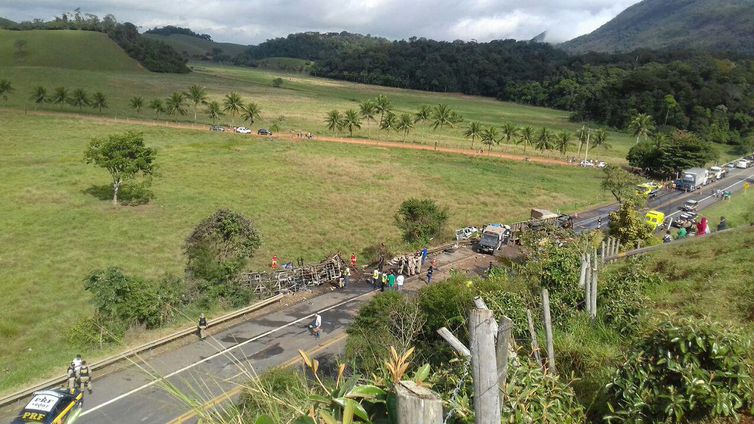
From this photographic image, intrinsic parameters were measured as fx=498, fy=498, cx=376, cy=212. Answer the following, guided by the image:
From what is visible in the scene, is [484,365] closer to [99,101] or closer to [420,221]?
[420,221]

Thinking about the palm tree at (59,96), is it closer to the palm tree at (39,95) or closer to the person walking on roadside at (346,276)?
the palm tree at (39,95)

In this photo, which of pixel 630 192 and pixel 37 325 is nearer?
pixel 37 325

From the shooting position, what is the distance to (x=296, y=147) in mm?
58938

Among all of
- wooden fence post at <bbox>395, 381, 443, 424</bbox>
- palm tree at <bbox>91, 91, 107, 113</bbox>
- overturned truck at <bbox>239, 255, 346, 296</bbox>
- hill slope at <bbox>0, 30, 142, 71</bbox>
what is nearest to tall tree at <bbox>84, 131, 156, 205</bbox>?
overturned truck at <bbox>239, 255, 346, 296</bbox>

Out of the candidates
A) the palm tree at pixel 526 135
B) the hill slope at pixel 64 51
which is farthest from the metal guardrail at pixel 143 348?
the hill slope at pixel 64 51

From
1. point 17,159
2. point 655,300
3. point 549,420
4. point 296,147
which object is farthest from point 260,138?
point 549,420

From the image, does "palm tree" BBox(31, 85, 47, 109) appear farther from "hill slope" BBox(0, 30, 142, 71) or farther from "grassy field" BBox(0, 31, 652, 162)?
"hill slope" BBox(0, 30, 142, 71)

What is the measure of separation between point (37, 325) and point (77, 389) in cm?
659

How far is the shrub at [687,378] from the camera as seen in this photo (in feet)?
17.5

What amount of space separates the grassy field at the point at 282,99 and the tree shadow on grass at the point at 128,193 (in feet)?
126

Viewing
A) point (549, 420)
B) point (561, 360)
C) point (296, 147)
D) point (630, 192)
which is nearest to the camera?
point (549, 420)

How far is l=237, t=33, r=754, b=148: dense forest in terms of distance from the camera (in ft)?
328

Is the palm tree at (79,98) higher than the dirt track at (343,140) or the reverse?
higher

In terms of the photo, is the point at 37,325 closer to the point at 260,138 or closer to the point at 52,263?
the point at 52,263
